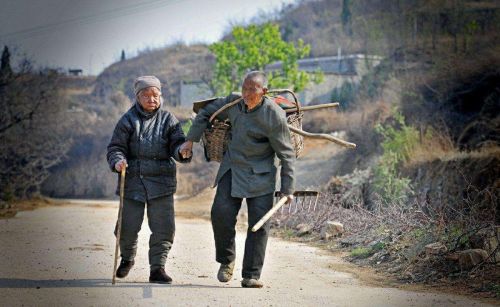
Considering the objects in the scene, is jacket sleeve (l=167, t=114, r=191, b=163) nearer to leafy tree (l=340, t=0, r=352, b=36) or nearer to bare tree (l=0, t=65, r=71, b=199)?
bare tree (l=0, t=65, r=71, b=199)

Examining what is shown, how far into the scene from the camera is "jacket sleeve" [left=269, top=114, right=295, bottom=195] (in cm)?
867

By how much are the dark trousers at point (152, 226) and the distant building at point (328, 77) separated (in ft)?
122

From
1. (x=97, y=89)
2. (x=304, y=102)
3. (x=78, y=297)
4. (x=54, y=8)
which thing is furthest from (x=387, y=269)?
(x=97, y=89)

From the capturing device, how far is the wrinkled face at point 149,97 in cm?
910

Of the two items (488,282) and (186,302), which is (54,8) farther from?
(488,282)

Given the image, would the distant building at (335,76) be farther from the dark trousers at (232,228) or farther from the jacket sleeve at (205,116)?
the dark trousers at (232,228)

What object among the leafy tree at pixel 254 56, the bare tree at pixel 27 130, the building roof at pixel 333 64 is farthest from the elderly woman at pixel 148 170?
the building roof at pixel 333 64

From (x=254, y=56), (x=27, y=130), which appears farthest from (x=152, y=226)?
(x=254, y=56)

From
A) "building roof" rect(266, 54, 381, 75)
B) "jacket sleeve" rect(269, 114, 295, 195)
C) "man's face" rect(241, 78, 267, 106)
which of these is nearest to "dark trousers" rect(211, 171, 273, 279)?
"jacket sleeve" rect(269, 114, 295, 195)

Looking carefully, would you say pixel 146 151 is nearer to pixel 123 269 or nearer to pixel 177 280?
pixel 123 269

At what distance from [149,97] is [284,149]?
1513 millimetres

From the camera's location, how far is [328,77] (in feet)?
171

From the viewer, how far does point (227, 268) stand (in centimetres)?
889

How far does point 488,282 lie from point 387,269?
6.23 feet
